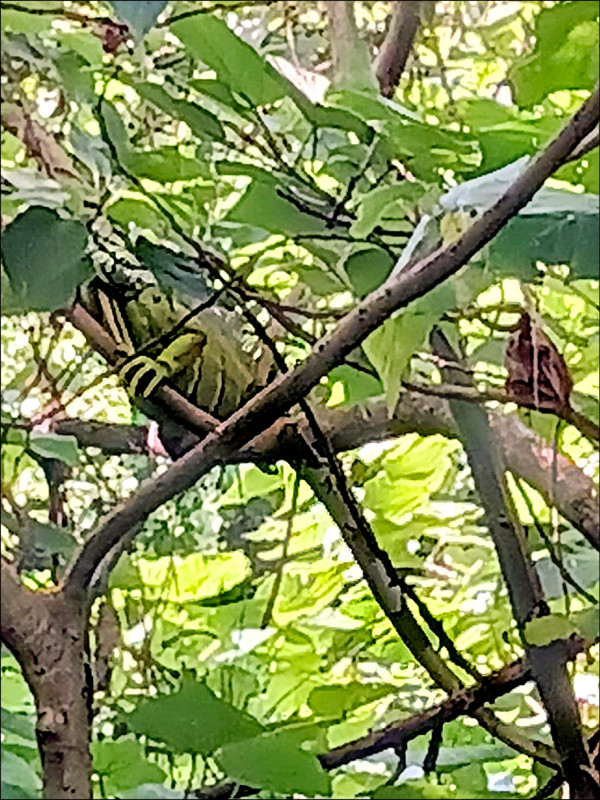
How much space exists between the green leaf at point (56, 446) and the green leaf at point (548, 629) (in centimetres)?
15

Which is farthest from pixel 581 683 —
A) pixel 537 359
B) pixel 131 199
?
pixel 131 199

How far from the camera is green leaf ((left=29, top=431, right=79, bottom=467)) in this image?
0.34 meters

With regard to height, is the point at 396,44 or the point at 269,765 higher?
the point at 396,44

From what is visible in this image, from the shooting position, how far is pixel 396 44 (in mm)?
334

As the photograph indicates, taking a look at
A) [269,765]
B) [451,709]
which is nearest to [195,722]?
[269,765]

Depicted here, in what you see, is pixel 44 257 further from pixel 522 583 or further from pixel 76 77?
pixel 522 583

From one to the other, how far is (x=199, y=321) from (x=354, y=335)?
0.07m

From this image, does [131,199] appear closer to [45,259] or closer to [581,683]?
[45,259]

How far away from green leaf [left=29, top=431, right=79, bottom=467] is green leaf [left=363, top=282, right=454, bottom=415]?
0.10 metres

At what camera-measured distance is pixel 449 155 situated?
0.30m

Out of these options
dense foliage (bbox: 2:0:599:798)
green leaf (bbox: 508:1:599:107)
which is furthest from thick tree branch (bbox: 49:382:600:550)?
green leaf (bbox: 508:1:599:107)

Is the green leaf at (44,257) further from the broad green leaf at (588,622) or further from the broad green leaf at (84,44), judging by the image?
the broad green leaf at (588,622)

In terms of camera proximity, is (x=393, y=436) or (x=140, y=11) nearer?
(x=140, y=11)

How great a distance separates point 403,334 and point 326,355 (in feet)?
0.09
